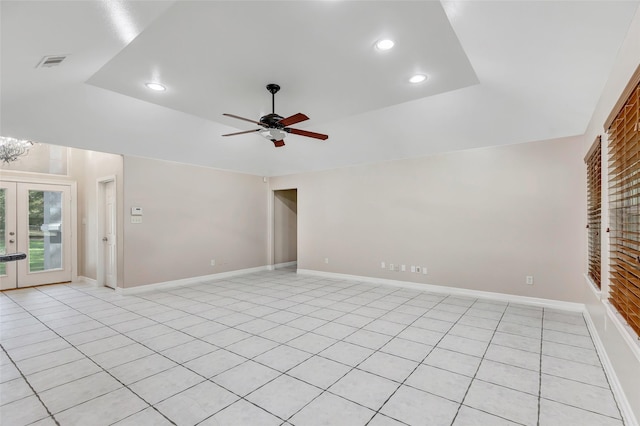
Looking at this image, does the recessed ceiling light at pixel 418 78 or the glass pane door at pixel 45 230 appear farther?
the glass pane door at pixel 45 230

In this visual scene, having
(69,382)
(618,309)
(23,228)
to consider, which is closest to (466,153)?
(618,309)

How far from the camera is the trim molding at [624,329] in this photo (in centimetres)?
177

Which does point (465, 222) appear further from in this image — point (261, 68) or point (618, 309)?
point (261, 68)

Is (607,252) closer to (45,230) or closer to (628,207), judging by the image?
(628,207)

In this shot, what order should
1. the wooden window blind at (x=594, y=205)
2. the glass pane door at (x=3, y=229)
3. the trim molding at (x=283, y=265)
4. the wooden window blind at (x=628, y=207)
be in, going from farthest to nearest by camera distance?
the trim molding at (x=283, y=265) → the glass pane door at (x=3, y=229) → the wooden window blind at (x=594, y=205) → the wooden window blind at (x=628, y=207)

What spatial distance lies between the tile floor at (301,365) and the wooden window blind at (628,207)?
0.72 m

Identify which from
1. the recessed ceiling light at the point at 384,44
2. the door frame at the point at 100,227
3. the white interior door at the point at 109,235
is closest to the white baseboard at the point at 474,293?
the recessed ceiling light at the point at 384,44

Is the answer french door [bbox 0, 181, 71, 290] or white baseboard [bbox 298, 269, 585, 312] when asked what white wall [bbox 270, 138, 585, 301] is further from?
Answer: french door [bbox 0, 181, 71, 290]

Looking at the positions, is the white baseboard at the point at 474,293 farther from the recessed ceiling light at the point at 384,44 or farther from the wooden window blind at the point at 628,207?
the recessed ceiling light at the point at 384,44

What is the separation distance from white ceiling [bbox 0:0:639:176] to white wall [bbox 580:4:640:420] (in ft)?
0.48

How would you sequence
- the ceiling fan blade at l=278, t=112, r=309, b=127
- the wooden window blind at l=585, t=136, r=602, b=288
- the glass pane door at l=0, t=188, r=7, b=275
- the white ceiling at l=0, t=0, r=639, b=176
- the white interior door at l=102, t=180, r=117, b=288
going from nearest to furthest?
the white ceiling at l=0, t=0, r=639, b=176 → the ceiling fan blade at l=278, t=112, r=309, b=127 → the wooden window blind at l=585, t=136, r=602, b=288 → the glass pane door at l=0, t=188, r=7, b=275 → the white interior door at l=102, t=180, r=117, b=288

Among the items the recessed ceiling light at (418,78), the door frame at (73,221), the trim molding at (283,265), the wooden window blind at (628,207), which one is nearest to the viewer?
the wooden window blind at (628,207)

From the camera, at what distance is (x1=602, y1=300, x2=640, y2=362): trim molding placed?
69.6 inches

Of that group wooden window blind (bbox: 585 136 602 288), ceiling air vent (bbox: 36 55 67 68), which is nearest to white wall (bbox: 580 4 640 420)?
wooden window blind (bbox: 585 136 602 288)
